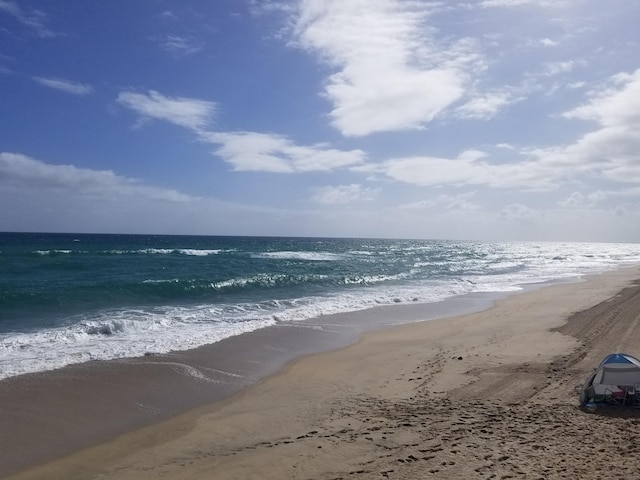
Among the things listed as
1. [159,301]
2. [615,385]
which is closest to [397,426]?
[615,385]

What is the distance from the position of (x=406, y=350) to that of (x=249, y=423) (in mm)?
5760

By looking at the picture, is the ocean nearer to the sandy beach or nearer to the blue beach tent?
the sandy beach

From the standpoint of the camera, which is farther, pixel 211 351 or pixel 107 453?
pixel 211 351

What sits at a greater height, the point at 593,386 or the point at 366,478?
the point at 593,386

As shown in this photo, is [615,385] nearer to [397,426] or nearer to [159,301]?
[397,426]

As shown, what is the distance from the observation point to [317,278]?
2880cm

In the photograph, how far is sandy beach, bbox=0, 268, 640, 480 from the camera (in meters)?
5.49

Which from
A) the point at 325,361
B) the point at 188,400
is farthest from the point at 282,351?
the point at 188,400

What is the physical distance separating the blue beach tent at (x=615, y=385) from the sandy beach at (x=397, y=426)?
0.86 ft

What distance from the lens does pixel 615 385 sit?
6.99 m

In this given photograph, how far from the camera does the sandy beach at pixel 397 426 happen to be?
5.49 m

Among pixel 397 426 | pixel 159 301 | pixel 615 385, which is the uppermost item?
pixel 615 385

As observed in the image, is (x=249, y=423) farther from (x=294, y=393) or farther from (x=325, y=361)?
(x=325, y=361)

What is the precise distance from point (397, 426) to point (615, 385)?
3.19 metres
